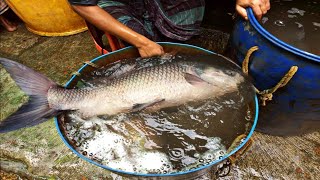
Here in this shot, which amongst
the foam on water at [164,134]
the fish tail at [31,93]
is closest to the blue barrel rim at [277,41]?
the foam on water at [164,134]

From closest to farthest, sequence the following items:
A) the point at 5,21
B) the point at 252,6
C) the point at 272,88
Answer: the point at 272,88 → the point at 252,6 → the point at 5,21

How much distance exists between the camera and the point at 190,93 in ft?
6.18

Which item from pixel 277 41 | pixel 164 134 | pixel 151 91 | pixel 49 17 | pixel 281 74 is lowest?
pixel 164 134

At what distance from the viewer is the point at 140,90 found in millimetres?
1876

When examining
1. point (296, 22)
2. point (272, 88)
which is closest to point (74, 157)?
point (272, 88)

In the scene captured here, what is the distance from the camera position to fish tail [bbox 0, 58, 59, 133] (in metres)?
1.76

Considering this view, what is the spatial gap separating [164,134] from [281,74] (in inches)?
33.5

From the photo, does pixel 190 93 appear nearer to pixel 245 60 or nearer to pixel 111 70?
pixel 245 60

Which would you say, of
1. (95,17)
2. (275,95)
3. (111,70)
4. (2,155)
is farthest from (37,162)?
(275,95)

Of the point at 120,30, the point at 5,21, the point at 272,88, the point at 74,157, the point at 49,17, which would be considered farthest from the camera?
the point at 5,21

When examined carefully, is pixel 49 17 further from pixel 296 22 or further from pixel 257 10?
pixel 296 22

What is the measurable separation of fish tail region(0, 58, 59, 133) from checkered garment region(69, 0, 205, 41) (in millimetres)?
907

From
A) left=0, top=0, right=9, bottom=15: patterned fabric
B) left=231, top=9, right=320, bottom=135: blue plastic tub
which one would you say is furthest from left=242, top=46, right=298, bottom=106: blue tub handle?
left=0, top=0, right=9, bottom=15: patterned fabric

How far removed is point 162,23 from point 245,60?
0.92m
